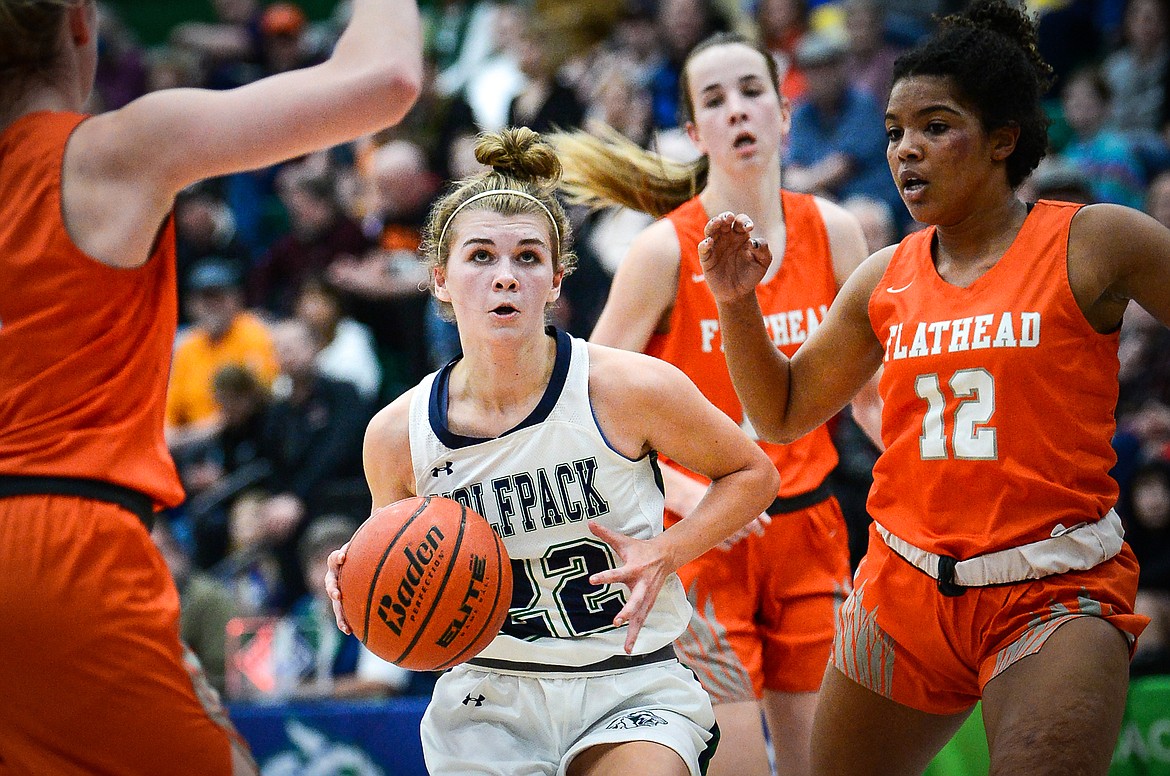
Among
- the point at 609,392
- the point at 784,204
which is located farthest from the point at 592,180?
the point at 609,392

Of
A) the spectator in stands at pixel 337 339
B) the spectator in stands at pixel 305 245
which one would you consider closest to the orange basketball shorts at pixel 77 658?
the spectator in stands at pixel 337 339

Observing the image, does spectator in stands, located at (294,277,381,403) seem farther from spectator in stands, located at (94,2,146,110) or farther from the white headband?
the white headband

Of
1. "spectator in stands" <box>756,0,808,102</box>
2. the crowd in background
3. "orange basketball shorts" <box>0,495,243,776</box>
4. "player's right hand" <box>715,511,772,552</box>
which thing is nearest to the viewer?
"orange basketball shorts" <box>0,495,243,776</box>

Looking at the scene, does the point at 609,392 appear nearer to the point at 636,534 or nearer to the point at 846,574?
the point at 636,534

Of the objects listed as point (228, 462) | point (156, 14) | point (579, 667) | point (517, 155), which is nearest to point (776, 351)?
point (517, 155)

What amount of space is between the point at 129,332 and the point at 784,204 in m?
2.70

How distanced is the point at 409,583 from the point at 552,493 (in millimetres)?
493

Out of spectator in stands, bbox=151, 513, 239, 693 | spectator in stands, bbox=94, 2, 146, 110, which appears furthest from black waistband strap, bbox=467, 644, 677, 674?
spectator in stands, bbox=94, 2, 146, 110

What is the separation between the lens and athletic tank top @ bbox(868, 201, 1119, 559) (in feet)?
10.3

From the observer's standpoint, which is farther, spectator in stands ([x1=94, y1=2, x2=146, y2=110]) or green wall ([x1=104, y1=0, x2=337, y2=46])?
green wall ([x1=104, y1=0, x2=337, y2=46])

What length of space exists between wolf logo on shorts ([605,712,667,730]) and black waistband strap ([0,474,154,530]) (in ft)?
4.48

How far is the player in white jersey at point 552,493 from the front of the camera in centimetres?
344

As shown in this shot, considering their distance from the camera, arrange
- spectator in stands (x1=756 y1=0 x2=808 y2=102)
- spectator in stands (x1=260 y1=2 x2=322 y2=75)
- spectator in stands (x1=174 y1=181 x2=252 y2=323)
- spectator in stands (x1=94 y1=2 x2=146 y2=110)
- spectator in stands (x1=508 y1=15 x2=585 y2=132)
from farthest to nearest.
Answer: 1. spectator in stands (x1=94 y1=2 x2=146 y2=110)
2. spectator in stands (x1=260 y1=2 x2=322 y2=75)
3. spectator in stands (x1=174 y1=181 x2=252 y2=323)
4. spectator in stands (x1=756 y1=0 x2=808 y2=102)
5. spectator in stands (x1=508 y1=15 x2=585 y2=132)

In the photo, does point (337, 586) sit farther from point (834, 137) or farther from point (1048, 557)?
point (834, 137)
